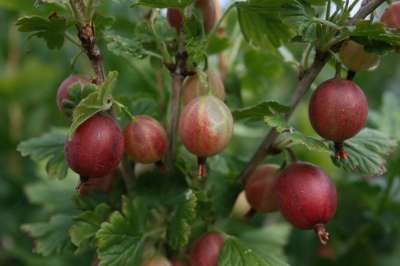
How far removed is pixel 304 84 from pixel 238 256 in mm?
328

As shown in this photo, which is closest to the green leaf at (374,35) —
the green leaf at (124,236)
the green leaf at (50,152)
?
the green leaf at (124,236)

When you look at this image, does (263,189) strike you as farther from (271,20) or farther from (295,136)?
(271,20)

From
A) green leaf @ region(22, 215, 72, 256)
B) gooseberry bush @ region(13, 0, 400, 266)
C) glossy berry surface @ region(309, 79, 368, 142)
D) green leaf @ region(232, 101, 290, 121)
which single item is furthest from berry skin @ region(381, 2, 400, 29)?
green leaf @ region(22, 215, 72, 256)

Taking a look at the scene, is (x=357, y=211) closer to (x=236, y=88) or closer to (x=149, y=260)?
Result: (x=236, y=88)

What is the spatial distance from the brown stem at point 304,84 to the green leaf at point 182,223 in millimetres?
153

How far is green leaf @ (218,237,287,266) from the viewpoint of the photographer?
1076 millimetres

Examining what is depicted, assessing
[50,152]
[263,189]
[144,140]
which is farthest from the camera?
[50,152]

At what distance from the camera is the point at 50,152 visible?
1.26 metres

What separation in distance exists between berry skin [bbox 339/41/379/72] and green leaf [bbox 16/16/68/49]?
481mm

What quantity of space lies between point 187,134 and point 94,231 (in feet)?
0.83

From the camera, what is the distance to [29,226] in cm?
129

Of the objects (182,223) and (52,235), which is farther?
(52,235)

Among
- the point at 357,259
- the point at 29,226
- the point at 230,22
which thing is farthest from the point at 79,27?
the point at 357,259

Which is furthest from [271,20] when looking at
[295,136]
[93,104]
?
[93,104]
